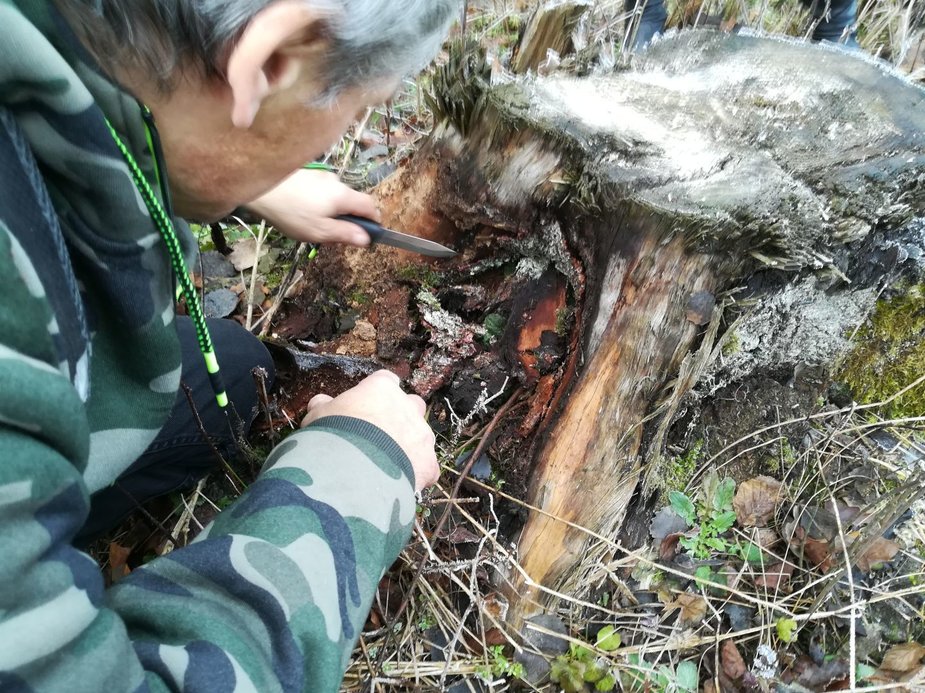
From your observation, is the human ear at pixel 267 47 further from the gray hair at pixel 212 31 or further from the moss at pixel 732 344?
the moss at pixel 732 344

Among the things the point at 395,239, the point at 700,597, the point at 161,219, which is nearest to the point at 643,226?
the point at 395,239

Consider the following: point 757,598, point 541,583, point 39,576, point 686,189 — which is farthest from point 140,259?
point 757,598

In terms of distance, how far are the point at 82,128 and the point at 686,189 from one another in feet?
3.69

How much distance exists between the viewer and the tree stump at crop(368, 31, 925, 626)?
4.41 feet

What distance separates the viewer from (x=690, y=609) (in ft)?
5.54

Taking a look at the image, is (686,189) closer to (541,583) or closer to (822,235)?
(822,235)

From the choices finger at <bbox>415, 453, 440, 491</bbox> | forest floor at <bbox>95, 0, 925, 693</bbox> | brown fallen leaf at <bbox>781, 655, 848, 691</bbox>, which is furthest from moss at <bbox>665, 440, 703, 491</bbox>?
finger at <bbox>415, 453, 440, 491</bbox>

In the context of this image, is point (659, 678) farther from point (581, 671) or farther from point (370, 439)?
point (370, 439)

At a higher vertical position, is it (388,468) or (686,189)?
(686,189)

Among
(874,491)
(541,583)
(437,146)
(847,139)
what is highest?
(847,139)

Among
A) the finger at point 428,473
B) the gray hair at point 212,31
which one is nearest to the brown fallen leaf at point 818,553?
the finger at point 428,473

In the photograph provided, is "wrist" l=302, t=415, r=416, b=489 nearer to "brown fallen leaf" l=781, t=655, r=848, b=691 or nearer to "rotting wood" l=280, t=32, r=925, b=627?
"rotting wood" l=280, t=32, r=925, b=627

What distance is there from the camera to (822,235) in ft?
4.40

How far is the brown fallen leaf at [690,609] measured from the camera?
1684mm
